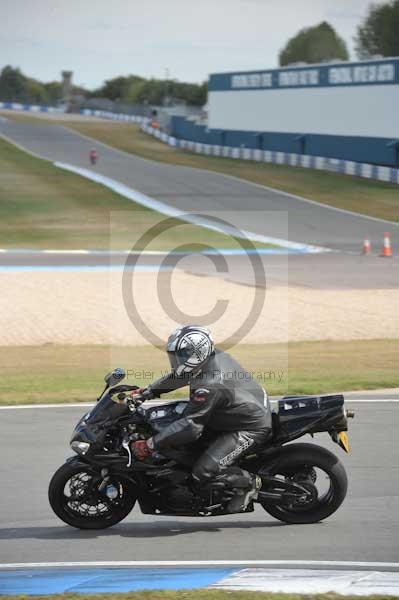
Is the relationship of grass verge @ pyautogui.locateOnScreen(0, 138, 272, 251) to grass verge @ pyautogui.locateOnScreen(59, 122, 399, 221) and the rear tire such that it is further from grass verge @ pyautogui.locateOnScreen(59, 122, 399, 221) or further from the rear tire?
the rear tire

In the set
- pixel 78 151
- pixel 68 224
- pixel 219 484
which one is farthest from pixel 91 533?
pixel 78 151

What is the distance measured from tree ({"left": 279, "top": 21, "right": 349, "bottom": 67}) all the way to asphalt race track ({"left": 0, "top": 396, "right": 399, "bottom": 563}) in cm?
15074

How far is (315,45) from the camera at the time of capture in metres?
158

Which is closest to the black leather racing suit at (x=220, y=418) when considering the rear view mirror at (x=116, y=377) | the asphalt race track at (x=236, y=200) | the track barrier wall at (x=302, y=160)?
the rear view mirror at (x=116, y=377)

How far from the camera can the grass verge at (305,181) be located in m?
44.6

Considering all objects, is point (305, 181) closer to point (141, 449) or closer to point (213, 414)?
point (213, 414)

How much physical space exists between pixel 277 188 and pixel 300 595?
4480 centimetres

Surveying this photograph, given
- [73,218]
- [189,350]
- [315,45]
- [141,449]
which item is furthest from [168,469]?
[315,45]

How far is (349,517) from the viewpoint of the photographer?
8328 mm

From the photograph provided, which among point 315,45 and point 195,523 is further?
point 315,45

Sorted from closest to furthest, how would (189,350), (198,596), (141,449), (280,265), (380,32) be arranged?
(198,596) → (189,350) → (141,449) → (280,265) → (380,32)

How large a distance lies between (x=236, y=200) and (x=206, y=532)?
3823 cm

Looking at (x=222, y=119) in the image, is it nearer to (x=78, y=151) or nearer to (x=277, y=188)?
(x=78, y=151)

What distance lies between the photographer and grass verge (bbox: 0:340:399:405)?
13.9m
